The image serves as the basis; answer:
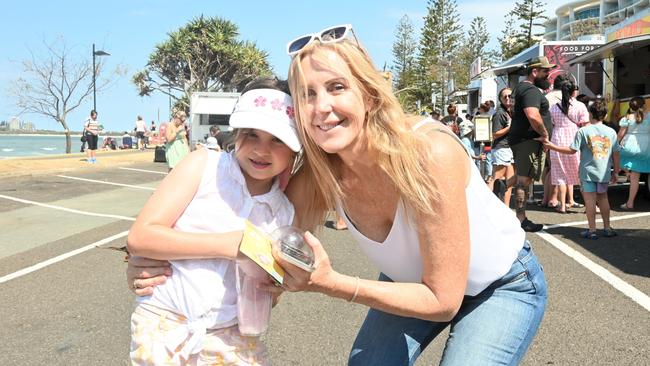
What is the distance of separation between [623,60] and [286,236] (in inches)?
470

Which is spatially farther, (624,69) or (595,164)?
(624,69)

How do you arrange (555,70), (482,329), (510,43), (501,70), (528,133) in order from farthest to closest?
1. (510,43)
2. (501,70)
3. (555,70)
4. (528,133)
5. (482,329)

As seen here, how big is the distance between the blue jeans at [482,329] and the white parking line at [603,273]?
9.62ft

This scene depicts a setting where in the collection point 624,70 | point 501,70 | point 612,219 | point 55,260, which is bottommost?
point 55,260

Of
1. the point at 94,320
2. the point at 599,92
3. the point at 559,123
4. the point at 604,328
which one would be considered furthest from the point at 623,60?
the point at 94,320

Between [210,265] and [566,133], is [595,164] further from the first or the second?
[210,265]

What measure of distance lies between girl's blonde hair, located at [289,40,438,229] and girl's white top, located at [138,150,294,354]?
0.86ft

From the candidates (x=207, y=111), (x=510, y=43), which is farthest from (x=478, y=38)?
(x=207, y=111)

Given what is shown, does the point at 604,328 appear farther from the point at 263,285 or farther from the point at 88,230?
Result: the point at 88,230

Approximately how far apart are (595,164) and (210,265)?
653 centimetres

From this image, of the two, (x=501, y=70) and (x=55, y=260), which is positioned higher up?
(x=501, y=70)

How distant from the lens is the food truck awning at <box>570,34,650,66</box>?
391 inches

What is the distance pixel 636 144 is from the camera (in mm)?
9094

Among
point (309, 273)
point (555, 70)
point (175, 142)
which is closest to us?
point (309, 273)
